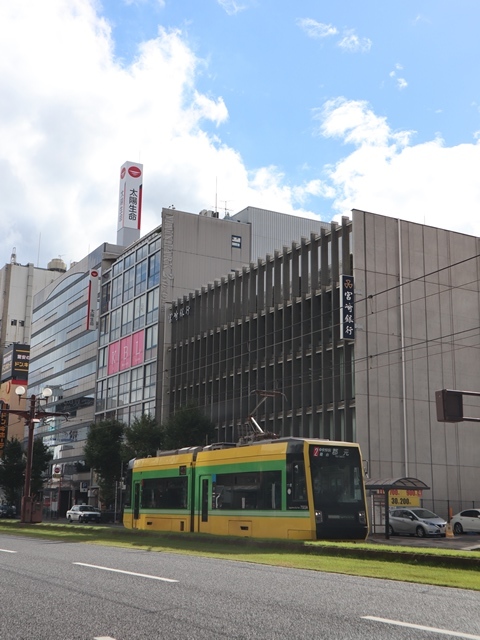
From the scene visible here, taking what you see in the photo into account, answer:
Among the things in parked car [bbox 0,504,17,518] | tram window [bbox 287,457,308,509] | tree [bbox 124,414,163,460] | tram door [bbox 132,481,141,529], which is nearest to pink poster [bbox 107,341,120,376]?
parked car [bbox 0,504,17,518]

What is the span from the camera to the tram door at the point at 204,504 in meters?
28.7

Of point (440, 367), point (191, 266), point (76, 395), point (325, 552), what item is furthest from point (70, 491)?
point (325, 552)

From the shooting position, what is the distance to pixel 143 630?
7.53m

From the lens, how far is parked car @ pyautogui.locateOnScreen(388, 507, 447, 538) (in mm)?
38062

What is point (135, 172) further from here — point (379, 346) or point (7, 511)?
point (379, 346)

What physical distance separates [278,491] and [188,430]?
32.6 meters

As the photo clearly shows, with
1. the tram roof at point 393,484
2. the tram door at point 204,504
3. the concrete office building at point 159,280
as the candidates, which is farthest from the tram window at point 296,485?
the concrete office building at point 159,280

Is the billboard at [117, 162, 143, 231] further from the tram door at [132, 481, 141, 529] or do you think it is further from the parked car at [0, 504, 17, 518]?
the tram door at [132, 481, 141, 529]

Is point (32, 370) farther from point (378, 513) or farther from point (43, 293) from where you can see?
point (378, 513)

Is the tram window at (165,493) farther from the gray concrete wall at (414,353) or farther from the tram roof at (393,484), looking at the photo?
the gray concrete wall at (414,353)

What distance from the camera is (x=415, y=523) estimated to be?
3888 centimetres

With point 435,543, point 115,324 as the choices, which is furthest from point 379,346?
point 115,324

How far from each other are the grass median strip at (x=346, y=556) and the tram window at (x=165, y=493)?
5574mm

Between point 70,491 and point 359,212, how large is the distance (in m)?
52.9
